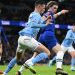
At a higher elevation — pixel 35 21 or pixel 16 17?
pixel 35 21

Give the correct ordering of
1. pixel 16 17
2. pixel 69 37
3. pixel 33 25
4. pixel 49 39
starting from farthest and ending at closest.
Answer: pixel 16 17 < pixel 69 37 < pixel 49 39 < pixel 33 25

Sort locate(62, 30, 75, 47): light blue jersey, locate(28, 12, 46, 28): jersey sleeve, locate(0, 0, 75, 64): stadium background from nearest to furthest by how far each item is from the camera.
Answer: locate(28, 12, 46, 28): jersey sleeve → locate(62, 30, 75, 47): light blue jersey → locate(0, 0, 75, 64): stadium background

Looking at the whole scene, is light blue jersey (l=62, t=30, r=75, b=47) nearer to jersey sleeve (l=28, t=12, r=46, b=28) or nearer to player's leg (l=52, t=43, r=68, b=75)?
player's leg (l=52, t=43, r=68, b=75)

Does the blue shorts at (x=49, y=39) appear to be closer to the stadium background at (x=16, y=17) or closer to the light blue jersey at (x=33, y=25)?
the light blue jersey at (x=33, y=25)

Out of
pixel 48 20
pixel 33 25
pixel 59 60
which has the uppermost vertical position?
pixel 48 20

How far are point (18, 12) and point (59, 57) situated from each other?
15.2 m

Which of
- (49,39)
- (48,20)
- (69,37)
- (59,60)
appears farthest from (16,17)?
(48,20)

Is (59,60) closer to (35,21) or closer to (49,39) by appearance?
(49,39)

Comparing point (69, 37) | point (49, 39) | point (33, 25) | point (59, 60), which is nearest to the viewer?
point (33, 25)

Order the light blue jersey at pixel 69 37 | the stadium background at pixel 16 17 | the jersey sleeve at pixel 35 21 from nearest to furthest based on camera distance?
the jersey sleeve at pixel 35 21, the light blue jersey at pixel 69 37, the stadium background at pixel 16 17

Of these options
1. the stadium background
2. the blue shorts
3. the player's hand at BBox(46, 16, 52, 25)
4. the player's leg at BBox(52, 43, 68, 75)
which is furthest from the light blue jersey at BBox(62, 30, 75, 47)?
the player's hand at BBox(46, 16, 52, 25)

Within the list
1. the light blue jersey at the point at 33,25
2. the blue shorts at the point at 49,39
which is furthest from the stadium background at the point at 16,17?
the light blue jersey at the point at 33,25

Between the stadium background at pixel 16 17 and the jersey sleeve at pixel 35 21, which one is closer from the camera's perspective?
the jersey sleeve at pixel 35 21

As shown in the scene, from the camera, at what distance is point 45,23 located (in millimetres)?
11898
